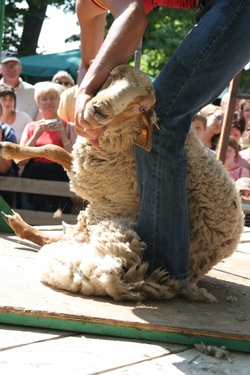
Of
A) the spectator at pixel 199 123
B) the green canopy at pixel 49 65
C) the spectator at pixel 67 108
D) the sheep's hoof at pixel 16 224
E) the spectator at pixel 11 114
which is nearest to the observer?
the sheep's hoof at pixel 16 224

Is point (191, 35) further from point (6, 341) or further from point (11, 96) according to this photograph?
point (11, 96)

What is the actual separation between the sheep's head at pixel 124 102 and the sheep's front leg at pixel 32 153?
640 millimetres

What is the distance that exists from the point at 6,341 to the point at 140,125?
88 centimetres

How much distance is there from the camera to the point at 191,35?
231 cm

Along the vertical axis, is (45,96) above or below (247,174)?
above

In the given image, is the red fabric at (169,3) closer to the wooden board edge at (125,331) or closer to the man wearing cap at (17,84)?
the wooden board edge at (125,331)

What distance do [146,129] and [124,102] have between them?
19 cm

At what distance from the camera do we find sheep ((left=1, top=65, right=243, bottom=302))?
2199 mm

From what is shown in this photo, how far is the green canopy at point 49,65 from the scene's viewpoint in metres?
12.7

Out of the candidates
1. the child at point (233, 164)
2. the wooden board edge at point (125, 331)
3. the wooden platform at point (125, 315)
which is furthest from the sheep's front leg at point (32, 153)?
the child at point (233, 164)

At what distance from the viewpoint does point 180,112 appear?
7.61 ft

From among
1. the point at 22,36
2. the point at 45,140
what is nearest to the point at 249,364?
the point at 45,140

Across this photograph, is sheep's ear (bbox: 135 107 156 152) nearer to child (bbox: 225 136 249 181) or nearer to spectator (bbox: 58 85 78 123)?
spectator (bbox: 58 85 78 123)

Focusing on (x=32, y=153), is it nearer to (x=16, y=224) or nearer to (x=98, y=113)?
(x=16, y=224)
